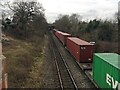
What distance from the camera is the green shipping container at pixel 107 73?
34.8 feet

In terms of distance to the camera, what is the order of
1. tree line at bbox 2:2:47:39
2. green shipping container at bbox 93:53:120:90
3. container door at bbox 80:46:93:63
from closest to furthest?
green shipping container at bbox 93:53:120:90, container door at bbox 80:46:93:63, tree line at bbox 2:2:47:39

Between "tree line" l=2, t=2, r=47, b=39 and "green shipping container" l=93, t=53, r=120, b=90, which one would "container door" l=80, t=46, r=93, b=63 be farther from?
"tree line" l=2, t=2, r=47, b=39

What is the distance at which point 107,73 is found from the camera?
12.0 meters

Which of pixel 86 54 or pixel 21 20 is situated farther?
pixel 21 20

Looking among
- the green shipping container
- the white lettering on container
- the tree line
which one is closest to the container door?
the green shipping container

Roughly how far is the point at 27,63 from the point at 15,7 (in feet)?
115

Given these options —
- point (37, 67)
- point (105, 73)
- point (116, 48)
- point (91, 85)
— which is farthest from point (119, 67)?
point (116, 48)

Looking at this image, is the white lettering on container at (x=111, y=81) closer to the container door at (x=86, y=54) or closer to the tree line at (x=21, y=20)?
the container door at (x=86, y=54)

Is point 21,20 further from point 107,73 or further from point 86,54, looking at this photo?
point 107,73

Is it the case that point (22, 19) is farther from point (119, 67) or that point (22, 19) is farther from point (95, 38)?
point (119, 67)

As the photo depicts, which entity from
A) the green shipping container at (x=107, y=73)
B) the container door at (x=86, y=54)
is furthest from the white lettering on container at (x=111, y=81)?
the container door at (x=86, y=54)

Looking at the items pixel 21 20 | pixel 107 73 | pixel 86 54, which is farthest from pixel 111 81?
pixel 21 20

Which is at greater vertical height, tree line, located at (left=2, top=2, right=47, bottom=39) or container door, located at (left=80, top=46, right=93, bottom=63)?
tree line, located at (left=2, top=2, right=47, bottom=39)

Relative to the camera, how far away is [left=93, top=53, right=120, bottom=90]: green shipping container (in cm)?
1062
